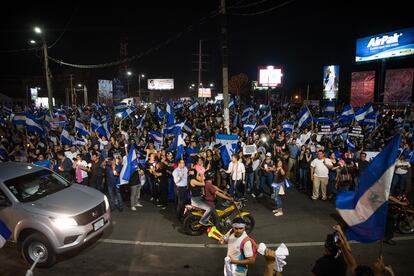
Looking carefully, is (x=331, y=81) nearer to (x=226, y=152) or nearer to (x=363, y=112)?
(x=363, y=112)

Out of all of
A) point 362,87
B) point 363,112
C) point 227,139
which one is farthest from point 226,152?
point 362,87

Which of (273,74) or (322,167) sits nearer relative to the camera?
(322,167)

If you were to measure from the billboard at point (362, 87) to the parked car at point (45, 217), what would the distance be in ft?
124

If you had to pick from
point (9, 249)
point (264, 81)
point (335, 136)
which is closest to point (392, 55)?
point (264, 81)

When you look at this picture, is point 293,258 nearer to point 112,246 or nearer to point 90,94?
point 112,246

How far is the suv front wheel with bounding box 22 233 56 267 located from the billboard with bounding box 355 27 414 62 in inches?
1478

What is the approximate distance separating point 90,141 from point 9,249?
8.61 m

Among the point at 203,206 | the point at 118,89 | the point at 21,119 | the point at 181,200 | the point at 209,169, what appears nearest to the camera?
the point at 203,206

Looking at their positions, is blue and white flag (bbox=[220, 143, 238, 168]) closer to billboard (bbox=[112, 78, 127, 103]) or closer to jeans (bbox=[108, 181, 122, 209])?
jeans (bbox=[108, 181, 122, 209])

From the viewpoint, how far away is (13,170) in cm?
714

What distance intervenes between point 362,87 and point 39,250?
129 feet

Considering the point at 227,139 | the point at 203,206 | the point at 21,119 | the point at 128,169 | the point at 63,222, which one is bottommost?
the point at 203,206

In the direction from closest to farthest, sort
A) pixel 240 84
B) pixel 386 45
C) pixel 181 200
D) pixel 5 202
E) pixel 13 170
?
1. pixel 5 202
2. pixel 13 170
3. pixel 181 200
4. pixel 386 45
5. pixel 240 84

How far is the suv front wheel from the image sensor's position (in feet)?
20.1
